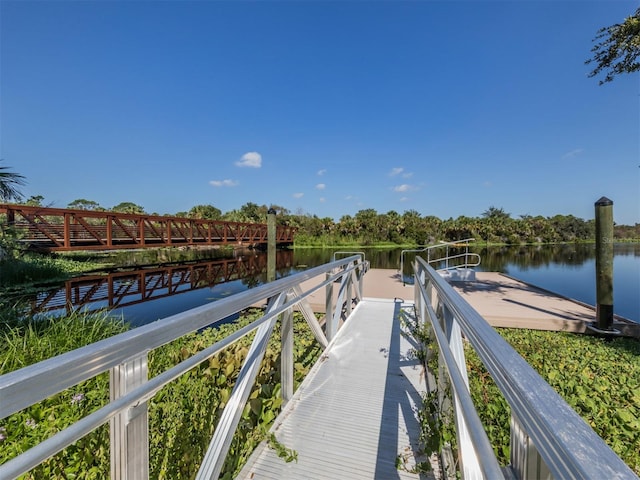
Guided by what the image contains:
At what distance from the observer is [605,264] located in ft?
14.0

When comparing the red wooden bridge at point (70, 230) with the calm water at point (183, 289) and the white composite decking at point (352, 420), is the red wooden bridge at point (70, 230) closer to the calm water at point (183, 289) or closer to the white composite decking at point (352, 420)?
the calm water at point (183, 289)

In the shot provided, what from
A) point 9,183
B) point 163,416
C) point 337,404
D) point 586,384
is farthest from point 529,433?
point 9,183

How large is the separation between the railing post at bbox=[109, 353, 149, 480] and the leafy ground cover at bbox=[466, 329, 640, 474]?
6.27 feet

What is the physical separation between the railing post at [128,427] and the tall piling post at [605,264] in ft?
18.4

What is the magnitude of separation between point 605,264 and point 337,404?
4.67m

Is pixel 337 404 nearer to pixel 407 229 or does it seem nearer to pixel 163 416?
pixel 163 416

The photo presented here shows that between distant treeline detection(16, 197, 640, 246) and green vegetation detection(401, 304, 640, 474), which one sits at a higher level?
distant treeline detection(16, 197, 640, 246)

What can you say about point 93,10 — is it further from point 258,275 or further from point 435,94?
point 435,94

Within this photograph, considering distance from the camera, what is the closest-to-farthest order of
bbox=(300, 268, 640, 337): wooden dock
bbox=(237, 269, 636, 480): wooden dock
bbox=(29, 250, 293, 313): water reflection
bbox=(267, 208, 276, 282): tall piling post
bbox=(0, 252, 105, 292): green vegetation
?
bbox=(237, 269, 636, 480): wooden dock
bbox=(300, 268, 640, 337): wooden dock
bbox=(29, 250, 293, 313): water reflection
bbox=(267, 208, 276, 282): tall piling post
bbox=(0, 252, 105, 292): green vegetation

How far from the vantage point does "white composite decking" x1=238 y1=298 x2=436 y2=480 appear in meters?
1.42

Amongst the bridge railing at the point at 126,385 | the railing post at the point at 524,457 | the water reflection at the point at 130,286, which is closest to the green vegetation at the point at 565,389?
the railing post at the point at 524,457

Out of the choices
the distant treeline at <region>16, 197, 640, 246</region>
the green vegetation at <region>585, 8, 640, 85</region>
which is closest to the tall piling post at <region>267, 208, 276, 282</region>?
the green vegetation at <region>585, 8, 640, 85</region>

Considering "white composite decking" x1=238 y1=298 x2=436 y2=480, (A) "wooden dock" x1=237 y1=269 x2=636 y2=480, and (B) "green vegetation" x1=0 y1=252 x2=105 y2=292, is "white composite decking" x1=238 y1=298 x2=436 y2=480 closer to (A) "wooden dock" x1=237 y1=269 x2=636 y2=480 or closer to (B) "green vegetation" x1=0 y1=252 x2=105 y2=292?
(A) "wooden dock" x1=237 y1=269 x2=636 y2=480

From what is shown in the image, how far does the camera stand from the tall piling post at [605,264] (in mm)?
4148
